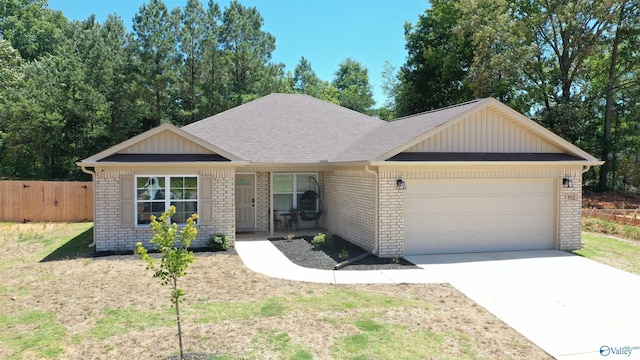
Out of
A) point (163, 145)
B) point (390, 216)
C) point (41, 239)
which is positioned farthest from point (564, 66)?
point (41, 239)

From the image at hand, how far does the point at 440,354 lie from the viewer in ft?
17.4

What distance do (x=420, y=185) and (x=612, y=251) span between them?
5.86 meters

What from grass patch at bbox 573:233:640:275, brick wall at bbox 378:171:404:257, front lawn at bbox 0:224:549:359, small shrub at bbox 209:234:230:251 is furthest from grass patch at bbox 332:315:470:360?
grass patch at bbox 573:233:640:275

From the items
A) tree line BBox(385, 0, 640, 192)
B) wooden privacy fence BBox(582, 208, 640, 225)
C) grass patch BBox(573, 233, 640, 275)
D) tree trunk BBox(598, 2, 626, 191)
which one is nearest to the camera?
grass patch BBox(573, 233, 640, 275)

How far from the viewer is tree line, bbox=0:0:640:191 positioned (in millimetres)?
24781

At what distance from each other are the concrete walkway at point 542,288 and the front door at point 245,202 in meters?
3.11

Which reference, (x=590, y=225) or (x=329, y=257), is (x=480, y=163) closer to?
(x=329, y=257)

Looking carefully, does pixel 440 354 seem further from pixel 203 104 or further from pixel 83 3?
pixel 83 3

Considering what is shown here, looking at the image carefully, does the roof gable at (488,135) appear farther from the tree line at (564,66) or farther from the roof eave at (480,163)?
the tree line at (564,66)

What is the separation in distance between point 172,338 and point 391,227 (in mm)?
6304

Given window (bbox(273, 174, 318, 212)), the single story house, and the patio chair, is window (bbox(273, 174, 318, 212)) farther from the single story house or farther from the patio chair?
the single story house

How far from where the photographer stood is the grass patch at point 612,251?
1030cm

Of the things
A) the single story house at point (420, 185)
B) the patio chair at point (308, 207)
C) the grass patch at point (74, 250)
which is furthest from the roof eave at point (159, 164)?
the patio chair at point (308, 207)

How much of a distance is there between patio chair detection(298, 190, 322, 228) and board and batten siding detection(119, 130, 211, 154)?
4729 mm
